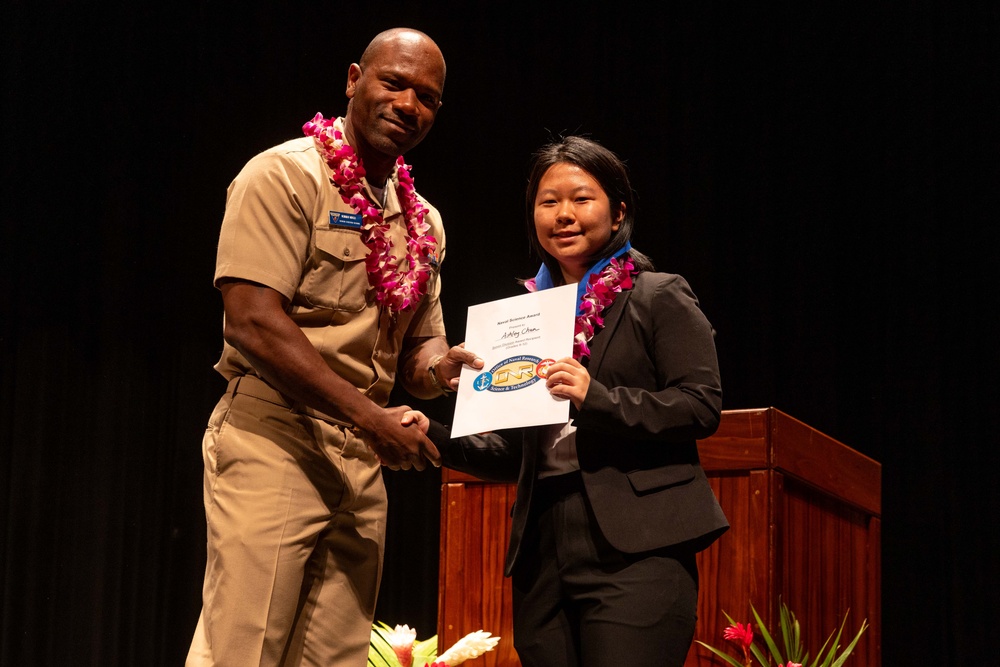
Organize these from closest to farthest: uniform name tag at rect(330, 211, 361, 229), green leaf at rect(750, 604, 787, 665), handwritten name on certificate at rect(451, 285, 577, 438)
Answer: handwritten name on certificate at rect(451, 285, 577, 438), uniform name tag at rect(330, 211, 361, 229), green leaf at rect(750, 604, 787, 665)

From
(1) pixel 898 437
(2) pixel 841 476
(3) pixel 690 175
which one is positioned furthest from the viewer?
(3) pixel 690 175

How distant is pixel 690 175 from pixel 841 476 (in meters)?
1.99

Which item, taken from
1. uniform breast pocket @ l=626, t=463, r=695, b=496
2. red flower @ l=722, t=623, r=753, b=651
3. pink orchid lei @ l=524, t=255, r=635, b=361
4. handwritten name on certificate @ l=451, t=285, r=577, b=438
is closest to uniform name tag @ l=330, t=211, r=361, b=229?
handwritten name on certificate @ l=451, t=285, r=577, b=438

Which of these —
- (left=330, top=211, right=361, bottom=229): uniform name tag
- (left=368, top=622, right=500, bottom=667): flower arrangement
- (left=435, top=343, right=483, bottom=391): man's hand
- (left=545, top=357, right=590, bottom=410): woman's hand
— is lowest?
(left=368, top=622, right=500, bottom=667): flower arrangement

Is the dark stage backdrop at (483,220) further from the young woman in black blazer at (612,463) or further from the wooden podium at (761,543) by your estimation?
the young woman in black blazer at (612,463)

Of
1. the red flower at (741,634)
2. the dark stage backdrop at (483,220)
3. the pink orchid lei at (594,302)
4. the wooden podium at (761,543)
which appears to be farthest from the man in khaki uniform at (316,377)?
the dark stage backdrop at (483,220)

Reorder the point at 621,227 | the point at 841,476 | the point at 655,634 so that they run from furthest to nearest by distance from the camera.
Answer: the point at 841,476 < the point at 621,227 < the point at 655,634

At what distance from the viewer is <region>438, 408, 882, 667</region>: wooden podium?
105 inches

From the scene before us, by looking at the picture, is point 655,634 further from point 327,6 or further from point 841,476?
point 327,6

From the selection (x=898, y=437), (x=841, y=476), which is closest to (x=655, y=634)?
(x=841, y=476)

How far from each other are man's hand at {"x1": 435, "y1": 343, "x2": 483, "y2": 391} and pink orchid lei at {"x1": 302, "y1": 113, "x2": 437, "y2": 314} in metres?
0.16

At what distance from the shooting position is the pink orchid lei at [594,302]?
2027 millimetres

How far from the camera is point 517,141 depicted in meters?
5.14

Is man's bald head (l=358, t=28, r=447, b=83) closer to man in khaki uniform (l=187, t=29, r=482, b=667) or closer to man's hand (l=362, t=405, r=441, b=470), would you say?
man in khaki uniform (l=187, t=29, r=482, b=667)
